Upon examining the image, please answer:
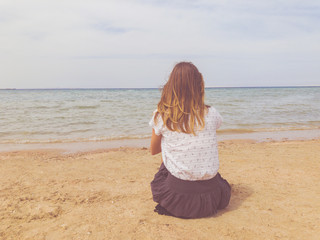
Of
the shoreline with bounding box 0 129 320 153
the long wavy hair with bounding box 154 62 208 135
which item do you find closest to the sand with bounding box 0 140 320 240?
the long wavy hair with bounding box 154 62 208 135

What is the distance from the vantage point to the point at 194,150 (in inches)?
100

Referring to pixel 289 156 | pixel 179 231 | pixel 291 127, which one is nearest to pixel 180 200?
pixel 179 231

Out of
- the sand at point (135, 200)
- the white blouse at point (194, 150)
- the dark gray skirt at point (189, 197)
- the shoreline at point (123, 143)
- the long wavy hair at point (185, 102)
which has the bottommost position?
the shoreline at point (123, 143)

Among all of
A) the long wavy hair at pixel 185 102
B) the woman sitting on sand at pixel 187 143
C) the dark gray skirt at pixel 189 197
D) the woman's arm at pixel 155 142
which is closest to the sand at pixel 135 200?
the dark gray skirt at pixel 189 197

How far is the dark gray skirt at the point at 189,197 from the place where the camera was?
8.74 feet

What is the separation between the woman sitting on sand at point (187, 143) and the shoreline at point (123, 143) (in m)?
4.44

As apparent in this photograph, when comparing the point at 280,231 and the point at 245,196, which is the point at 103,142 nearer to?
the point at 245,196

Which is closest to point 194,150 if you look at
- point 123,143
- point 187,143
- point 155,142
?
point 187,143

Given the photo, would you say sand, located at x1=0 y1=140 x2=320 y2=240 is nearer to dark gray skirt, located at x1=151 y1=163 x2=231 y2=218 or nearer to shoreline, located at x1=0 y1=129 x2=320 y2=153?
dark gray skirt, located at x1=151 y1=163 x2=231 y2=218

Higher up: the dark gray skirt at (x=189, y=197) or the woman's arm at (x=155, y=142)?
the woman's arm at (x=155, y=142)

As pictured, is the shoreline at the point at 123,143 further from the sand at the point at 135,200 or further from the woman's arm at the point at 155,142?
the woman's arm at the point at 155,142

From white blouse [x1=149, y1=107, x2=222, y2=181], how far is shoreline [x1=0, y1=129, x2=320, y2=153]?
14.9ft

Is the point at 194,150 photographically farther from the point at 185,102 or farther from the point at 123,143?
the point at 123,143

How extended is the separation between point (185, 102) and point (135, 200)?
1.43 m
